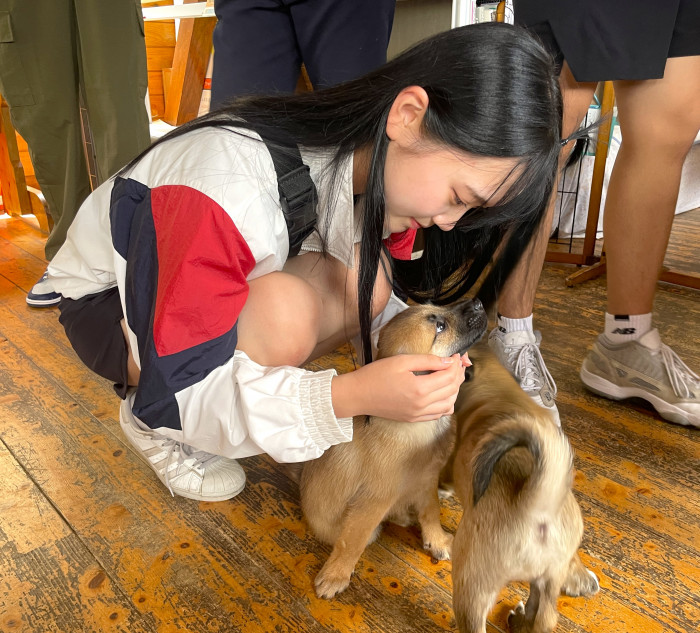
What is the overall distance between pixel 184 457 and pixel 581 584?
0.69 metres

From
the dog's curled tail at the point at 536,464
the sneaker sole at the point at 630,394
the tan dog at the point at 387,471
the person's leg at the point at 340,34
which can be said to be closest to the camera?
the dog's curled tail at the point at 536,464

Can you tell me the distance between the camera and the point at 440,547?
96cm

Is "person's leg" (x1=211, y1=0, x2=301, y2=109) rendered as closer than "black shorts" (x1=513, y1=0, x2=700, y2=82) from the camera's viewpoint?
No

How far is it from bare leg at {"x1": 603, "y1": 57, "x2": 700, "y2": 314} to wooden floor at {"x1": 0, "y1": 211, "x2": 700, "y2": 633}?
282mm

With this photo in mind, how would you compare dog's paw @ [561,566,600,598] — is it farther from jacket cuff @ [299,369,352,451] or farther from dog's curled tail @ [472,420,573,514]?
jacket cuff @ [299,369,352,451]

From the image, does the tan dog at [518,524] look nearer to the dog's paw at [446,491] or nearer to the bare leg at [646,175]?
the dog's paw at [446,491]

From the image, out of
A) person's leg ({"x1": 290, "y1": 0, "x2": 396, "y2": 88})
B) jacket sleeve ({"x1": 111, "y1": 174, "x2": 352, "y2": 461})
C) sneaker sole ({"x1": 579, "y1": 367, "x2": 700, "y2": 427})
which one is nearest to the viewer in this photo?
jacket sleeve ({"x1": 111, "y1": 174, "x2": 352, "y2": 461})

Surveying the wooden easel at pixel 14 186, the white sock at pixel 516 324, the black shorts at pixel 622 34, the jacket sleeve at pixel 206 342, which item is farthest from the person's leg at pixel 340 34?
the wooden easel at pixel 14 186

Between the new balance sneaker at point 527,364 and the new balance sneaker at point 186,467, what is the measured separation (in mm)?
583

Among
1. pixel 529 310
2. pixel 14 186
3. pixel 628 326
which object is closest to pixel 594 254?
pixel 628 326

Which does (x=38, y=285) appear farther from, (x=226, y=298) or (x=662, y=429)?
(x=662, y=429)

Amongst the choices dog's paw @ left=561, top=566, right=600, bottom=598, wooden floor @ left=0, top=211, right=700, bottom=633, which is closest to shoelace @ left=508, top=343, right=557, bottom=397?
wooden floor @ left=0, top=211, right=700, bottom=633

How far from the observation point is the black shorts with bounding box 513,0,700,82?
3.83 feet

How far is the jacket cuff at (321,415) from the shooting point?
32.3 inches
